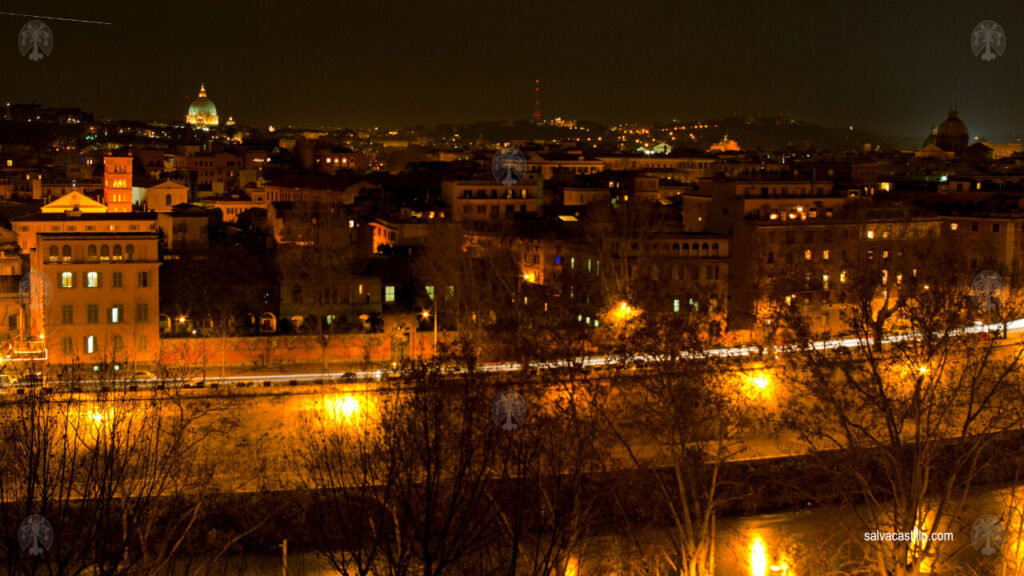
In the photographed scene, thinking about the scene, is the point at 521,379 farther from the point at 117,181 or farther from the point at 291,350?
the point at 117,181

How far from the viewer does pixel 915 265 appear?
13086mm

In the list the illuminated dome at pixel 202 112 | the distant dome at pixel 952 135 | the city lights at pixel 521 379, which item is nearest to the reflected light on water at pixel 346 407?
the city lights at pixel 521 379

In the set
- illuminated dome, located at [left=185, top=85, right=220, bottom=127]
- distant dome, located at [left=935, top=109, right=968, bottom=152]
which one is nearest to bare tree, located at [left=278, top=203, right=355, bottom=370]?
distant dome, located at [left=935, top=109, right=968, bottom=152]

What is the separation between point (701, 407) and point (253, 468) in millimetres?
3359

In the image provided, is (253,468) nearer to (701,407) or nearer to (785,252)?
(701,407)

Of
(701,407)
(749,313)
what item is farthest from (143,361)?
(749,313)

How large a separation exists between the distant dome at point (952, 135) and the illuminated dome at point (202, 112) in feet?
117

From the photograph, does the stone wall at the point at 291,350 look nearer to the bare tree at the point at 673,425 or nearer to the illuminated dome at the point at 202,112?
the bare tree at the point at 673,425

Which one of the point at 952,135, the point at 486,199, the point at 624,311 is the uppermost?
the point at 952,135

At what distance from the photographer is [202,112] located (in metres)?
58.9

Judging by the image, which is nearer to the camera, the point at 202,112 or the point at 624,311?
the point at 624,311

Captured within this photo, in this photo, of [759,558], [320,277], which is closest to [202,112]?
[320,277]

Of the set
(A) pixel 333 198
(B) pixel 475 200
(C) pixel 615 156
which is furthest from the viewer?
(C) pixel 615 156

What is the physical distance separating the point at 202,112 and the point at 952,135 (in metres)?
36.9
